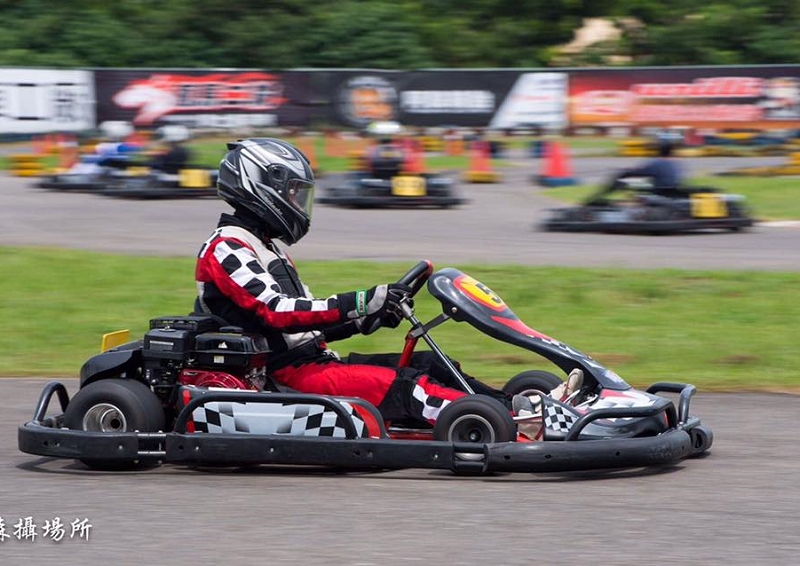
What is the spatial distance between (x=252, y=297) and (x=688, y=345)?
12.3ft

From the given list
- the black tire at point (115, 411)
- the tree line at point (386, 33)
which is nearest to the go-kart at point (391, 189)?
the black tire at point (115, 411)

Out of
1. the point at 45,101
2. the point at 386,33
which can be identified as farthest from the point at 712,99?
the point at 45,101

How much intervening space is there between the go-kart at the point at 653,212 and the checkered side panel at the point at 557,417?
917 cm

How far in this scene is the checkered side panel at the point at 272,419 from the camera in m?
4.79

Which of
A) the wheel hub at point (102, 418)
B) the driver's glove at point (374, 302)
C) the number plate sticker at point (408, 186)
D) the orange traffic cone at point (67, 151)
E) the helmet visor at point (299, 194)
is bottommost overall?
the wheel hub at point (102, 418)

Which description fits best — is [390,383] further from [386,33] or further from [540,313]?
[386,33]

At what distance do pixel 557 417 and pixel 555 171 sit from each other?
14879 millimetres

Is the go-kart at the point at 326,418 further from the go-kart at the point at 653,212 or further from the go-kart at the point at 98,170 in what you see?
the go-kart at the point at 98,170

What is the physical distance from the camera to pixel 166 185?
17109 millimetres

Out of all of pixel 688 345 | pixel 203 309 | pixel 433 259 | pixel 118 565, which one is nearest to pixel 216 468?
pixel 203 309

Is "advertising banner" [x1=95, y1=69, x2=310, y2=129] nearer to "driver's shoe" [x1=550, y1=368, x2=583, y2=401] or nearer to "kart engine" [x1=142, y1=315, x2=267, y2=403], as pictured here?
"kart engine" [x1=142, y1=315, x2=267, y2=403]

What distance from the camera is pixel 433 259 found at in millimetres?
11906

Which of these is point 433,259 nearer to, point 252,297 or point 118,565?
point 252,297

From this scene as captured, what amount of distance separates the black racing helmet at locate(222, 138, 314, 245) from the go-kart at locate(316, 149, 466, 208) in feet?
35.0
